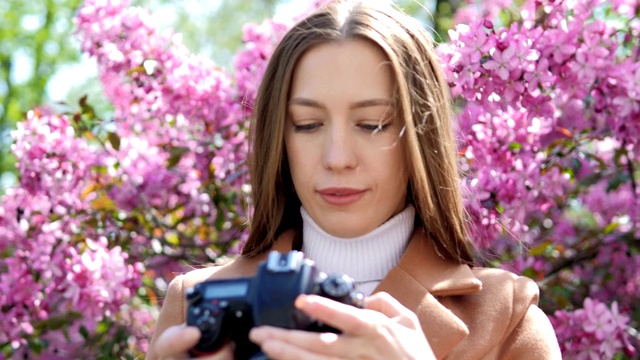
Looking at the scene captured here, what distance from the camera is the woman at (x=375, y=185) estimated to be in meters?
1.93

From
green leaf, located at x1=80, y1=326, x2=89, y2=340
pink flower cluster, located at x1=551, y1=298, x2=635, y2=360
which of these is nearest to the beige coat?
pink flower cluster, located at x1=551, y1=298, x2=635, y2=360

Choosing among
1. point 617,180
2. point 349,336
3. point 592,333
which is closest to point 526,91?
point 617,180

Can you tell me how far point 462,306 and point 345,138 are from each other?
1.25ft

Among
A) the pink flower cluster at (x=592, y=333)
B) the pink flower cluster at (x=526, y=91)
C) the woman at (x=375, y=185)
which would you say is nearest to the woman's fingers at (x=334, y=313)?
the woman at (x=375, y=185)

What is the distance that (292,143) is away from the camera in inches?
78.7

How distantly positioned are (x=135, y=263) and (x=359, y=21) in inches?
67.7

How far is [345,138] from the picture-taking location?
1.90 metres

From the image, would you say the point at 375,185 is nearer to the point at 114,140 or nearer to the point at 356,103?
the point at 356,103

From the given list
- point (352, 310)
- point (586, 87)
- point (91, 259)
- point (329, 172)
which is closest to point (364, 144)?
point (329, 172)

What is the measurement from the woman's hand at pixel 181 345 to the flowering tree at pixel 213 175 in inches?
59.8

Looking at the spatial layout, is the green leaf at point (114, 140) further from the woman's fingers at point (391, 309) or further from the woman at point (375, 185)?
the woman's fingers at point (391, 309)

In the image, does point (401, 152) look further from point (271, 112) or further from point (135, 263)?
point (135, 263)

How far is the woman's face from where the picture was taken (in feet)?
6.28

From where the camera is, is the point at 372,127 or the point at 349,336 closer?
the point at 349,336
